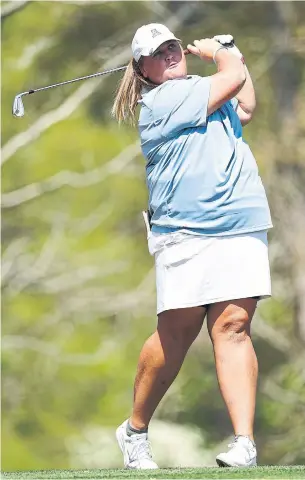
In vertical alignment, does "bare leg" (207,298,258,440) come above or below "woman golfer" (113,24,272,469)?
below

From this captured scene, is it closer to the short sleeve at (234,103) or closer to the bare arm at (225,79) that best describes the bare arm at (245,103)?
the short sleeve at (234,103)

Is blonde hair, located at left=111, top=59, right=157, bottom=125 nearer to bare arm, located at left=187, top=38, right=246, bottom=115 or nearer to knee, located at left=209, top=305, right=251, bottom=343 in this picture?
bare arm, located at left=187, top=38, right=246, bottom=115

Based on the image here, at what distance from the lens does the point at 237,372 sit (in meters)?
4.27

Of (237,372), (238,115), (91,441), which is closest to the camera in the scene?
(237,372)

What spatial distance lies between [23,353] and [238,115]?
9.28 ft

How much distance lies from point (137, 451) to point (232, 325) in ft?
1.86

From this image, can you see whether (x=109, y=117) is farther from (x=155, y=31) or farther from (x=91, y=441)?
(x=155, y=31)

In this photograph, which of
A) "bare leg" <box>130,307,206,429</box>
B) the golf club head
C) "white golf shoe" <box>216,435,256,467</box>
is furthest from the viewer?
the golf club head

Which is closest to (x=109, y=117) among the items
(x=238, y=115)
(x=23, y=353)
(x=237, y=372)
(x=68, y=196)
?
(x=68, y=196)

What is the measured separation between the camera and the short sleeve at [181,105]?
425 cm

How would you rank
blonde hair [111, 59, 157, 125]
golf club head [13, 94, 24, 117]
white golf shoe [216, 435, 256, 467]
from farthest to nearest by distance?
golf club head [13, 94, 24, 117] < blonde hair [111, 59, 157, 125] < white golf shoe [216, 435, 256, 467]

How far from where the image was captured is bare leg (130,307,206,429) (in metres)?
4.38

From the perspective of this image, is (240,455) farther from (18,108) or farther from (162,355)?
(18,108)

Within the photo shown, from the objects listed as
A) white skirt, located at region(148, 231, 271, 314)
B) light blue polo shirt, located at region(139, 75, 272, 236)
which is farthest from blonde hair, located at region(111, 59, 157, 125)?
white skirt, located at region(148, 231, 271, 314)
